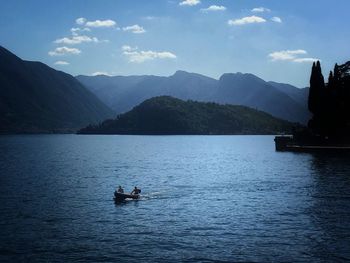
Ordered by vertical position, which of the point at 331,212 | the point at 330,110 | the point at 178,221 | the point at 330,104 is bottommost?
the point at 178,221

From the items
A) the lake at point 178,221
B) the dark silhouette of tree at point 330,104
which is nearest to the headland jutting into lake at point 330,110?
the dark silhouette of tree at point 330,104

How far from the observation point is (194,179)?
298ft

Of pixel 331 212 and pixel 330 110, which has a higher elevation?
pixel 330 110

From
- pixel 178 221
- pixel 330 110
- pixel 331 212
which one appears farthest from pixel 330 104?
pixel 178 221

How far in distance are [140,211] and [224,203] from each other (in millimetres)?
12767

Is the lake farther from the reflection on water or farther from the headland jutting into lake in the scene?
the headland jutting into lake

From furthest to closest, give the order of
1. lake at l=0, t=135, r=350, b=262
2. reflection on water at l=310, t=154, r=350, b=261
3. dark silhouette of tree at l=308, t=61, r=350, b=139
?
dark silhouette of tree at l=308, t=61, r=350, b=139
reflection on water at l=310, t=154, r=350, b=261
lake at l=0, t=135, r=350, b=262

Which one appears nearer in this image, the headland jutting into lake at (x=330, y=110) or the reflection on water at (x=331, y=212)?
the reflection on water at (x=331, y=212)

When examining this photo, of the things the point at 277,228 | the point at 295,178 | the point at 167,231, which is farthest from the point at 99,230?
the point at 295,178

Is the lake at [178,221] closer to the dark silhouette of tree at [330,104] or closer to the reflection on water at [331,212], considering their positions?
the reflection on water at [331,212]

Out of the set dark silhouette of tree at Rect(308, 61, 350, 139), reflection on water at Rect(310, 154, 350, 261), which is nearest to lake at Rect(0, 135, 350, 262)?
reflection on water at Rect(310, 154, 350, 261)

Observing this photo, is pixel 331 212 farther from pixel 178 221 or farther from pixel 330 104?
pixel 330 104

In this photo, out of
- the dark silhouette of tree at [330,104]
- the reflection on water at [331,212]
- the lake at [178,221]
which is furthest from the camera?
the dark silhouette of tree at [330,104]

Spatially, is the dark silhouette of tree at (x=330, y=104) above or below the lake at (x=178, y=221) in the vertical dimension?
above
